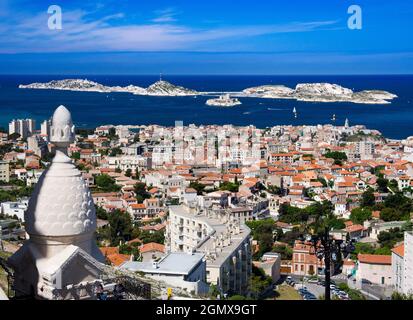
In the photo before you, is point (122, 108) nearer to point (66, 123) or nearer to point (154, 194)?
point (154, 194)

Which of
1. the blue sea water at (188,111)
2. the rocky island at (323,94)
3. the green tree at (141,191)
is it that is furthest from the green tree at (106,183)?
the rocky island at (323,94)

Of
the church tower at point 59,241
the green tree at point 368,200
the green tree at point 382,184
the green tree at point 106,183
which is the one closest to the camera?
the church tower at point 59,241

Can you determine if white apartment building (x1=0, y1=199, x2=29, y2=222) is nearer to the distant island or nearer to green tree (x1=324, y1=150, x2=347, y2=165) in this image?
green tree (x1=324, y1=150, x2=347, y2=165)

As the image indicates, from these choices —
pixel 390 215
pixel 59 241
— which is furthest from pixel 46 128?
pixel 390 215

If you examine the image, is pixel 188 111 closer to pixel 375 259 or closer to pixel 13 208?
pixel 13 208

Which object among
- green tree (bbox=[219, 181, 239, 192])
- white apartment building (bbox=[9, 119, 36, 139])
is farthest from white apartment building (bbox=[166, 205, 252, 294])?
white apartment building (bbox=[9, 119, 36, 139])

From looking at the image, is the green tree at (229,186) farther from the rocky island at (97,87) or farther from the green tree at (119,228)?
the rocky island at (97,87)
